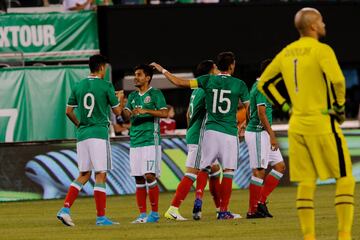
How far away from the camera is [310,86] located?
11375mm

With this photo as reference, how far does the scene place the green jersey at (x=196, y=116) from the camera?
55.0 feet

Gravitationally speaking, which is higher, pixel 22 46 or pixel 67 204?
pixel 22 46

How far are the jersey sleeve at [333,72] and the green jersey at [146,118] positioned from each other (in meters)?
5.17

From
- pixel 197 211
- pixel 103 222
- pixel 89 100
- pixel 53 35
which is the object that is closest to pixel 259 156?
pixel 197 211

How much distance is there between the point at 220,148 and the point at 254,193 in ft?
2.85

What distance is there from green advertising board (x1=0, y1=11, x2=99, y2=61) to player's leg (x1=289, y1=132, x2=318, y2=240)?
16.3 metres

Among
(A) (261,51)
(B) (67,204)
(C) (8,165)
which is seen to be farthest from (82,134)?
(A) (261,51)

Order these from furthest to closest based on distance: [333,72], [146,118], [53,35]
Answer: [53,35], [146,118], [333,72]

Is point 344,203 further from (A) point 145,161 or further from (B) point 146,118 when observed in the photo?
(B) point 146,118

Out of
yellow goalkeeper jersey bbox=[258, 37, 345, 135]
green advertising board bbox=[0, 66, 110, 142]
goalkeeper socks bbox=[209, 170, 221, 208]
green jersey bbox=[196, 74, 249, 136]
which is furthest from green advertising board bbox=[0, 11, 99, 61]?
yellow goalkeeper jersey bbox=[258, 37, 345, 135]

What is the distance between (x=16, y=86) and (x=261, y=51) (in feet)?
22.1

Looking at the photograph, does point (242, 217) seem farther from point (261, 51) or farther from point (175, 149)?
point (261, 51)

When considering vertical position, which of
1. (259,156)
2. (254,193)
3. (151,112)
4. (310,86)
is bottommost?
(254,193)

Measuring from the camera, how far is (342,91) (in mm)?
11258
